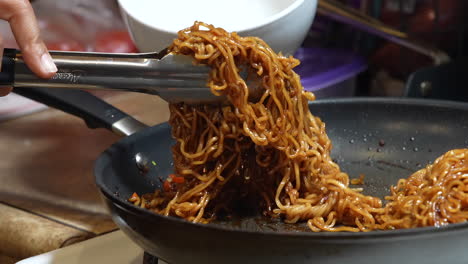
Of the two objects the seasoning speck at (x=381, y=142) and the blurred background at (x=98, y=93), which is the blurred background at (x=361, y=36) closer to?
the blurred background at (x=98, y=93)

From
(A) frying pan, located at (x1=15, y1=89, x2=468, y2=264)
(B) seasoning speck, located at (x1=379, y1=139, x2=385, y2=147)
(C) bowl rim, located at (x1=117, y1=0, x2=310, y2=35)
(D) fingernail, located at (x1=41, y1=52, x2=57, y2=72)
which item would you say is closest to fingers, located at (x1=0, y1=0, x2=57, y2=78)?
(D) fingernail, located at (x1=41, y1=52, x2=57, y2=72)

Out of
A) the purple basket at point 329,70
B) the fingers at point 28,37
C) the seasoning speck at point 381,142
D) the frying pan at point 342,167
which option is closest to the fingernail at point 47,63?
the fingers at point 28,37

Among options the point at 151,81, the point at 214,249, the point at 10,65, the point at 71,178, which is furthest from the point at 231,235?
the point at 71,178

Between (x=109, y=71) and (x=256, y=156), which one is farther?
(x=256, y=156)

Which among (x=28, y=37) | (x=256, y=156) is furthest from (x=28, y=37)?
(x=256, y=156)

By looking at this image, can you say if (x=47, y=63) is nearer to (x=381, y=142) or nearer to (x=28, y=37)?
(x=28, y=37)
